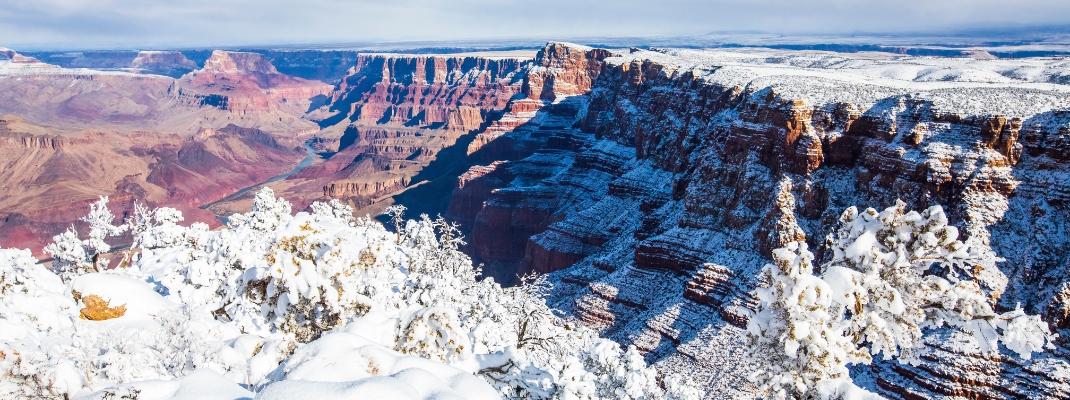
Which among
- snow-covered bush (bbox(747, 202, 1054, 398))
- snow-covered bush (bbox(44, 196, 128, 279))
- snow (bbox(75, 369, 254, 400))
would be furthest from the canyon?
snow-covered bush (bbox(44, 196, 128, 279))

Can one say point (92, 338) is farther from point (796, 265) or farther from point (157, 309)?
point (796, 265)

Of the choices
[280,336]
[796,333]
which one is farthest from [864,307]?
[280,336]

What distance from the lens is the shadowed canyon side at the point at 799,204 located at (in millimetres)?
30828

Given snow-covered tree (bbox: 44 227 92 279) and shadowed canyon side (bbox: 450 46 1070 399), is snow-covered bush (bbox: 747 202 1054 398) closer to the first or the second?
shadowed canyon side (bbox: 450 46 1070 399)

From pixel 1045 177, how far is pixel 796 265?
3309 centimetres

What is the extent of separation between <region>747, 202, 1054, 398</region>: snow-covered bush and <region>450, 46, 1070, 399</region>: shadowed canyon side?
22780 mm

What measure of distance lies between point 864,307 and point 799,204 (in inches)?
1347

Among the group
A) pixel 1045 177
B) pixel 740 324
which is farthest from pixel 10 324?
pixel 1045 177

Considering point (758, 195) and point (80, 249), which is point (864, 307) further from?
point (80, 249)

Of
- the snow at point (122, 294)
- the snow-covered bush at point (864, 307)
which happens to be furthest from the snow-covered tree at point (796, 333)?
the snow at point (122, 294)

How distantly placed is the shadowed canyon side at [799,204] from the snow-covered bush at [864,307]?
2278 centimetres

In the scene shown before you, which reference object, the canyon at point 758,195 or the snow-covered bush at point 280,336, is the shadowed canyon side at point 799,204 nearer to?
the canyon at point 758,195

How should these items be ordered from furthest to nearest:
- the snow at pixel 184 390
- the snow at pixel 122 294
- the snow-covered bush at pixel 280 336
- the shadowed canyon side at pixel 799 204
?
the shadowed canyon side at pixel 799 204
the snow at pixel 122 294
the snow-covered bush at pixel 280 336
the snow at pixel 184 390

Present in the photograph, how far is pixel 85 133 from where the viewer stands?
167250mm
